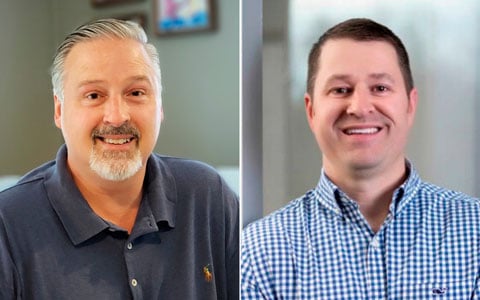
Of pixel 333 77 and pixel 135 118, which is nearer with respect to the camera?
pixel 135 118

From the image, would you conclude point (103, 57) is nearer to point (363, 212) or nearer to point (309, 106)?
point (309, 106)

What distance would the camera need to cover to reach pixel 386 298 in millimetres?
1595

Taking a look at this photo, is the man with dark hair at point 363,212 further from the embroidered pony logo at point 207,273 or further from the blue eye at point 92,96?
the blue eye at point 92,96

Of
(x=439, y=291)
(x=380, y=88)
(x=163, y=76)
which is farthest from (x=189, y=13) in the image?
(x=439, y=291)

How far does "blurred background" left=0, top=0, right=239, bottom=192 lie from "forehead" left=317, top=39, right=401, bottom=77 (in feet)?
0.82

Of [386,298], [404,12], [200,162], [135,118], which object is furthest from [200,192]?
[404,12]

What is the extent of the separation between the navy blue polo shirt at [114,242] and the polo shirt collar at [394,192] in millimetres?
285

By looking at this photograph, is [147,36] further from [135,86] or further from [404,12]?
[404,12]

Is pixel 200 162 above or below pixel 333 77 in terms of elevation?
below

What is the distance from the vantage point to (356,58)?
5.26ft

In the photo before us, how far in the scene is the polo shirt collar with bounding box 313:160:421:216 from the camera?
1.63 m

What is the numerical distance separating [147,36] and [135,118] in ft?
0.70

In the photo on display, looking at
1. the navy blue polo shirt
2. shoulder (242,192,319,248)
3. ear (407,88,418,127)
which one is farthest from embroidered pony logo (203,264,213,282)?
ear (407,88,418,127)

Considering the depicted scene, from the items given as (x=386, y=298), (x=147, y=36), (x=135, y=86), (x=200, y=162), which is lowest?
(x=386, y=298)
